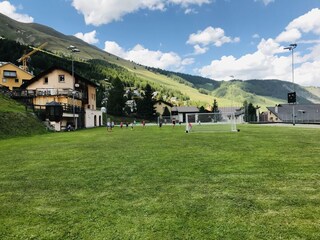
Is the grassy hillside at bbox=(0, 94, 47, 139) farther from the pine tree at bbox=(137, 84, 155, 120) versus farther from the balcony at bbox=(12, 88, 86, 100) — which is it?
the pine tree at bbox=(137, 84, 155, 120)

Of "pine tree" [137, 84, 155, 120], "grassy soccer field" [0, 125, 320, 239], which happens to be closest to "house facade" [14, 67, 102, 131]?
"pine tree" [137, 84, 155, 120]

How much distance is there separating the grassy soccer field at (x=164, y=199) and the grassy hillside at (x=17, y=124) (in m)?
21.1

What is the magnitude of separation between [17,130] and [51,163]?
22.8 m

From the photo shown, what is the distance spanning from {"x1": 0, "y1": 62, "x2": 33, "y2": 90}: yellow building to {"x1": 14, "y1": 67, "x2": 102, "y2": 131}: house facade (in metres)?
25.5

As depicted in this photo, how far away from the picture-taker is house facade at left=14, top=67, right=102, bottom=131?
2101 inches

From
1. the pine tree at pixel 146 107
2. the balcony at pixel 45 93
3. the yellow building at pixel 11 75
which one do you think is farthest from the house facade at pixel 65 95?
the pine tree at pixel 146 107

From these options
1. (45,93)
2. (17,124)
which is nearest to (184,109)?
(45,93)

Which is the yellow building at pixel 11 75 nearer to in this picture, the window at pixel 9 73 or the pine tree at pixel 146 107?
the window at pixel 9 73

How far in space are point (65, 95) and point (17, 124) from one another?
19206 millimetres

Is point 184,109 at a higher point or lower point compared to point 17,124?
higher

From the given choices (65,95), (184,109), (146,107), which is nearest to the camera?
(65,95)

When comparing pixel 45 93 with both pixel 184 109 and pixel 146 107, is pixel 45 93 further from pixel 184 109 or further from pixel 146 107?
pixel 184 109

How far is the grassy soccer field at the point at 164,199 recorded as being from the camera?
6.15 meters

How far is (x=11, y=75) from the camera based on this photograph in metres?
84.9
